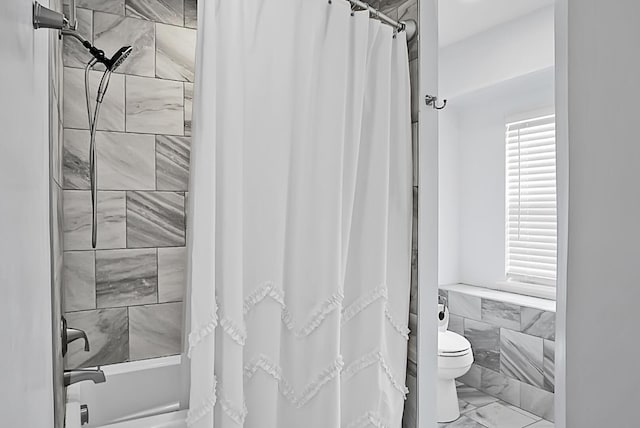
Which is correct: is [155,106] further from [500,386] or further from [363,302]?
[500,386]

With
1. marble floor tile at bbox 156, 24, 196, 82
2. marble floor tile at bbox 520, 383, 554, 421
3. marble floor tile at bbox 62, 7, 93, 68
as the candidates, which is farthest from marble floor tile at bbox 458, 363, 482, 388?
marble floor tile at bbox 62, 7, 93, 68

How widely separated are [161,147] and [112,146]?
0.21 metres

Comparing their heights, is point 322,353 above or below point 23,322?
below

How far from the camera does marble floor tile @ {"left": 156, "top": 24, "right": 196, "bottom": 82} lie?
6.92 ft

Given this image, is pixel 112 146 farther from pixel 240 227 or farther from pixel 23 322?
pixel 23 322

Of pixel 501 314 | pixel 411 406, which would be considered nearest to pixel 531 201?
pixel 501 314

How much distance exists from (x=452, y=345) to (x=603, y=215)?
9.76 feet

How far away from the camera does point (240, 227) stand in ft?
4.52

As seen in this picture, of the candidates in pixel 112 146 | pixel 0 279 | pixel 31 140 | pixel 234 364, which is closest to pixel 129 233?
pixel 112 146

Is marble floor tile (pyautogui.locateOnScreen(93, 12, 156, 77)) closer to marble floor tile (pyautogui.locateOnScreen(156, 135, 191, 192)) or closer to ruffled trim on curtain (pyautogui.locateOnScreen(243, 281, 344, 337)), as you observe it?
marble floor tile (pyautogui.locateOnScreen(156, 135, 191, 192))

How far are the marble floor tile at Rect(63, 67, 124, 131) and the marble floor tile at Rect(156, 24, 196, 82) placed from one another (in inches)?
8.2

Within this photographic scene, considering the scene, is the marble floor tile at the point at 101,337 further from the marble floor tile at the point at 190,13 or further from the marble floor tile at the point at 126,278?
the marble floor tile at the point at 190,13

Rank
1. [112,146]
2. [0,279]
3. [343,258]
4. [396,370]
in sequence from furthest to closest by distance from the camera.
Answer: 1. [112,146]
2. [396,370]
3. [343,258]
4. [0,279]

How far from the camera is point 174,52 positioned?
2137 millimetres
